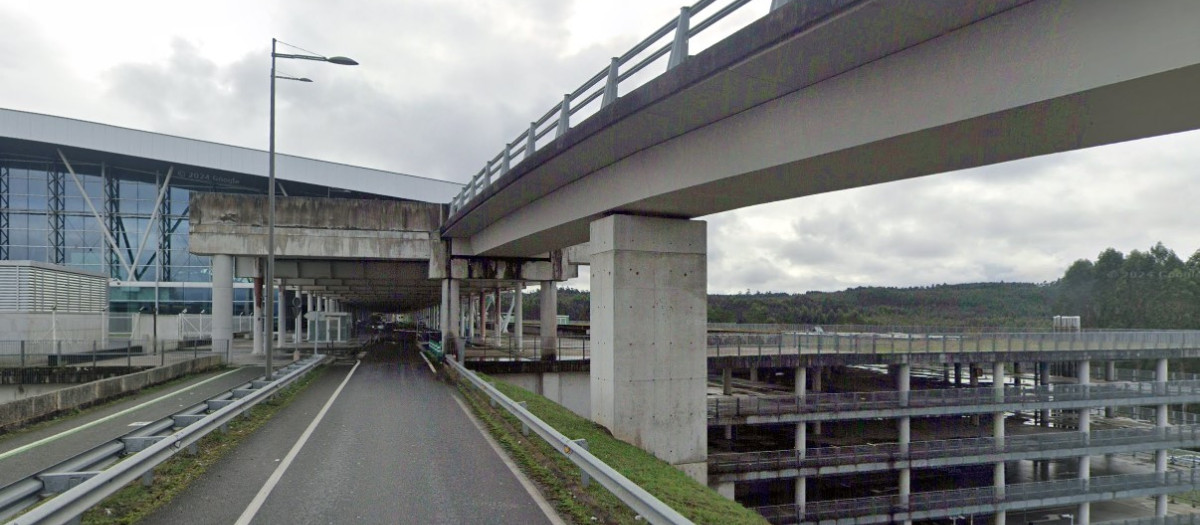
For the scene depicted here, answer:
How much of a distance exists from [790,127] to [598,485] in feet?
19.1

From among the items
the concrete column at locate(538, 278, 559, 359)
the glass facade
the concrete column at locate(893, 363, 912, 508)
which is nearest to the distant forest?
the concrete column at locate(893, 363, 912, 508)

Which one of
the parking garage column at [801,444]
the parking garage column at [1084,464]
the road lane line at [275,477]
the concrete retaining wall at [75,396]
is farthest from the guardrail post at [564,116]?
the parking garage column at [1084,464]

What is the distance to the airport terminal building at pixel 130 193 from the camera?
6529 centimetres

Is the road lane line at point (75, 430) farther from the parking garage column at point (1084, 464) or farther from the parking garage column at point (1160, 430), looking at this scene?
the parking garage column at point (1160, 430)

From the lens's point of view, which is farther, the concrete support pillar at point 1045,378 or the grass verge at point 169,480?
the concrete support pillar at point 1045,378

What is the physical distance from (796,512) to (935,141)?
929 inches

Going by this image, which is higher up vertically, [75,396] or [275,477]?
[275,477]

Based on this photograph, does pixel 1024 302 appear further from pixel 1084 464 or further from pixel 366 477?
pixel 366 477

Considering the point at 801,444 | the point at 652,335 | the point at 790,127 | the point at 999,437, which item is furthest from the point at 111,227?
the point at 999,437

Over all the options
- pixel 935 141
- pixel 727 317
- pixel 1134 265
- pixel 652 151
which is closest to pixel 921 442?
pixel 652 151

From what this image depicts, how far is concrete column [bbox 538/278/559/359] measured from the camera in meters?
33.3

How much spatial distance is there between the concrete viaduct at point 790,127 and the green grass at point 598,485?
7.60 ft

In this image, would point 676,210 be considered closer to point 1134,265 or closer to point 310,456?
point 310,456

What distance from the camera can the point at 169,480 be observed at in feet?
27.6
